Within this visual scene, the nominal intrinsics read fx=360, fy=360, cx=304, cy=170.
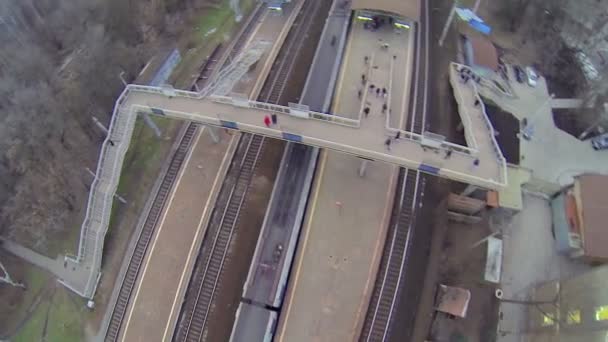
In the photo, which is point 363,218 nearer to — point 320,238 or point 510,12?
point 320,238

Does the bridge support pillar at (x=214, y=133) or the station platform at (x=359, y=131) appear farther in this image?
the bridge support pillar at (x=214, y=133)

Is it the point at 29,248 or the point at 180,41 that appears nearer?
the point at 29,248

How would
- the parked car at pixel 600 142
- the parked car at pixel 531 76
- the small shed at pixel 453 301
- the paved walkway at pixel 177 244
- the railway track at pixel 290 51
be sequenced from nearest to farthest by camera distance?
the small shed at pixel 453 301
the paved walkway at pixel 177 244
the parked car at pixel 600 142
the railway track at pixel 290 51
the parked car at pixel 531 76

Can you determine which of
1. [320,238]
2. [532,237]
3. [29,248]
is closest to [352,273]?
[320,238]

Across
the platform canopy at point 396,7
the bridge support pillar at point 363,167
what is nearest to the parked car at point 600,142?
the platform canopy at point 396,7

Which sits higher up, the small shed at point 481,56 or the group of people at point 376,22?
the group of people at point 376,22

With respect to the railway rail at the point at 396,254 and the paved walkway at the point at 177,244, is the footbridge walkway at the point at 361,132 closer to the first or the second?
the railway rail at the point at 396,254

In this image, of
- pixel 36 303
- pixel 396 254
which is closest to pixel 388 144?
pixel 396 254
